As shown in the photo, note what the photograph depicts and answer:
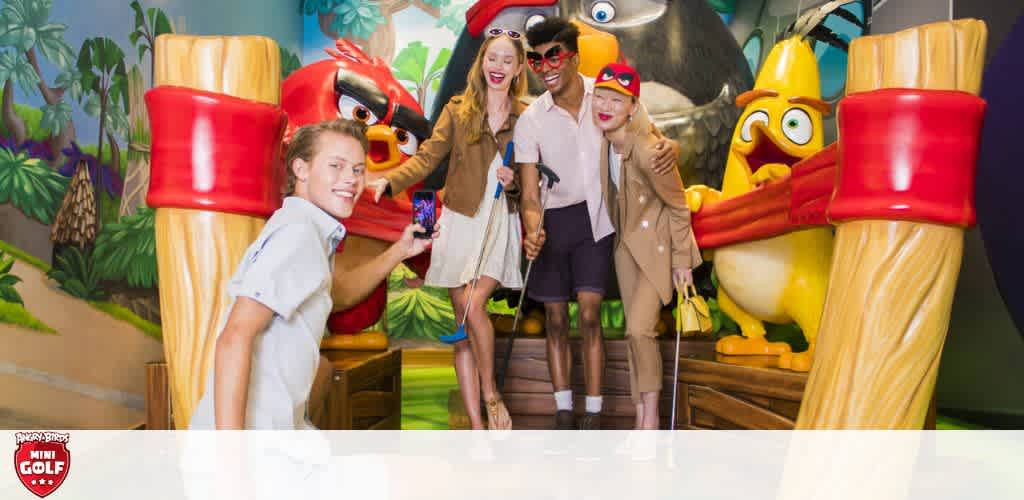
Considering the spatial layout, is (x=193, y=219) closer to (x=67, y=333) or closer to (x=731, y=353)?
(x=67, y=333)

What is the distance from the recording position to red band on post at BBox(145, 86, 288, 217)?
1353 mm

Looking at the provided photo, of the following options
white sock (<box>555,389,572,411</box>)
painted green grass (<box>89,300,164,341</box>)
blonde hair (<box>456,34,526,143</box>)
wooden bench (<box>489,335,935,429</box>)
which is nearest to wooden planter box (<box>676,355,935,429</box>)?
wooden bench (<box>489,335,935,429</box>)

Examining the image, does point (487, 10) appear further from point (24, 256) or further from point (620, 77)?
point (24, 256)

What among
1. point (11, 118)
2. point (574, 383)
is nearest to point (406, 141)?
point (574, 383)

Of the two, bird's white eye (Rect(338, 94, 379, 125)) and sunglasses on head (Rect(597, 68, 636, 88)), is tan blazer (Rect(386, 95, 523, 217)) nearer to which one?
sunglasses on head (Rect(597, 68, 636, 88))

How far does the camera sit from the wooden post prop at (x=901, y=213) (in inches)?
49.0

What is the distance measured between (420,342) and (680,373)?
217 cm

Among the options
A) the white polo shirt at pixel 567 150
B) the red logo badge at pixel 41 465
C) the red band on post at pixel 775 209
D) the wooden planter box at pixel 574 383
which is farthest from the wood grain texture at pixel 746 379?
the red logo badge at pixel 41 465

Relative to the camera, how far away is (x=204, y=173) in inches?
53.8

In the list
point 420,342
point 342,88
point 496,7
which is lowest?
point 420,342

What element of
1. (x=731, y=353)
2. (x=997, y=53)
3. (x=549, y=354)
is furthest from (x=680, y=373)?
(x=997, y=53)

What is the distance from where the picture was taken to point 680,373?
3234mm

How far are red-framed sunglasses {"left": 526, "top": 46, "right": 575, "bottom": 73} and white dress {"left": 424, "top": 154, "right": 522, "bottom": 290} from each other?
0.36m

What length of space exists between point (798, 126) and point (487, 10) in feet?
4.85
